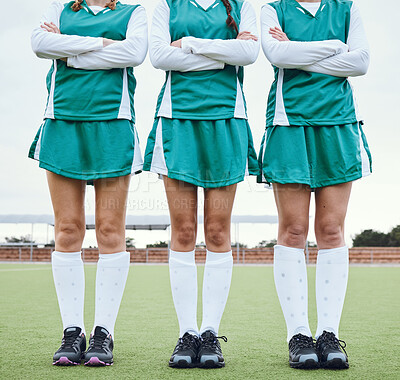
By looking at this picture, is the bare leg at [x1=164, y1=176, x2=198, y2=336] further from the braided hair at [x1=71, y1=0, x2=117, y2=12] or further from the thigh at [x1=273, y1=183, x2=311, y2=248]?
the braided hair at [x1=71, y1=0, x2=117, y2=12]


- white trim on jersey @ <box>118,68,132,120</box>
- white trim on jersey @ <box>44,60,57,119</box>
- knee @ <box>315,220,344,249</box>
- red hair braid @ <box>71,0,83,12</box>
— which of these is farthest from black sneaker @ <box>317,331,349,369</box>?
red hair braid @ <box>71,0,83,12</box>

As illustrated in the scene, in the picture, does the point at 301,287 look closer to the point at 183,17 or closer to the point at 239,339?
the point at 239,339

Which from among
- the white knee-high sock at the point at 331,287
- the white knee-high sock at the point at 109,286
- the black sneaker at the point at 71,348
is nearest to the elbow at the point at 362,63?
the white knee-high sock at the point at 331,287

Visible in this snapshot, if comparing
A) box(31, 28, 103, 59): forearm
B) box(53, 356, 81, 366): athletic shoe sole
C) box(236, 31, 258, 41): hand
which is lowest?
box(53, 356, 81, 366): athletic shoe sole

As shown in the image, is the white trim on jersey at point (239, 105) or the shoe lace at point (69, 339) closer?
the shoe lace at point (69, 339)

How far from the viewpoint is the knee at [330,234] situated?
2.52 metres

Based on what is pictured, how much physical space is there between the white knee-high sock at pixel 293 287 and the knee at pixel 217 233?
0.29 metres

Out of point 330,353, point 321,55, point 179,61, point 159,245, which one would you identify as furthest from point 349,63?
point 159,245

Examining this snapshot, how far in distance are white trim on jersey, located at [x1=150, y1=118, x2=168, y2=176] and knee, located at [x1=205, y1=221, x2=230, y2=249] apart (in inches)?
14.3

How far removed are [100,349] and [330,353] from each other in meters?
1.07

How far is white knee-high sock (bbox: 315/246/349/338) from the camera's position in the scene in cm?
248

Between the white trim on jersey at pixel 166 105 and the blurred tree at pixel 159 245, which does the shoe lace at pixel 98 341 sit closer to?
the white trim on jersey at pixel 166 105

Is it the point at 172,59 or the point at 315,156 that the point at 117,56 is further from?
the point at 315,156

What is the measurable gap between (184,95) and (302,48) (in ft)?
2.07
